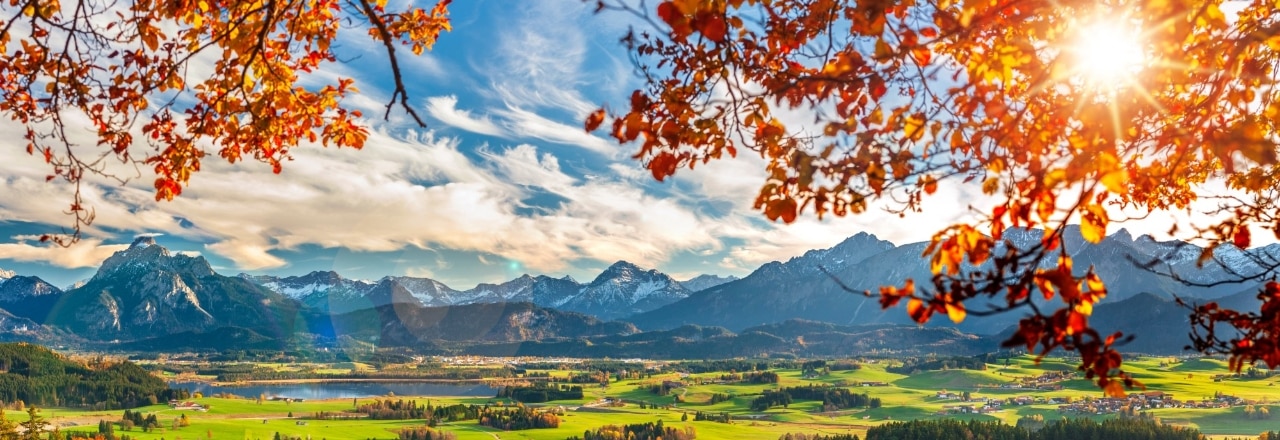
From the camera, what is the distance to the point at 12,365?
563 ft

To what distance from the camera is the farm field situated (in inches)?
4397

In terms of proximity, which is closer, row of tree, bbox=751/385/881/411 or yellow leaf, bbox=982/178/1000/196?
yellow leaf, bbox=982/178/1000/196

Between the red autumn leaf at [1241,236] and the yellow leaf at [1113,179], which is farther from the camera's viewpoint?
the red autumn leaf at [1241,236]

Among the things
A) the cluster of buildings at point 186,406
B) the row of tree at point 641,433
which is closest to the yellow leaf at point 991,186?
the row of tree at point 641,433

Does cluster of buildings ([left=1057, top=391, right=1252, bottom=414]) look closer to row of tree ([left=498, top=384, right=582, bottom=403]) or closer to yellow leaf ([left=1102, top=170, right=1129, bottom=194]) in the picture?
row of tree ([left=498, top=384, right=582, bottom=403])

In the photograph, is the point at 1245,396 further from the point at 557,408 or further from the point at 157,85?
the point at 157,85

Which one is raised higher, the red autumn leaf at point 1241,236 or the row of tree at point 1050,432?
the red autumn leaf at point 1241,236

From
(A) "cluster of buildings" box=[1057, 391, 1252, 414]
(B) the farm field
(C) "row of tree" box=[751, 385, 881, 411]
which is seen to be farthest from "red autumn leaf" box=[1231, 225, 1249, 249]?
(C) "row of tree" box=[751, 385, 881, 411]

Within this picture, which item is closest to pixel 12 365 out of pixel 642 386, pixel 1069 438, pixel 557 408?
pixel 557 408

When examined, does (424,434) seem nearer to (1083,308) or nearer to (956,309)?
(956,309)

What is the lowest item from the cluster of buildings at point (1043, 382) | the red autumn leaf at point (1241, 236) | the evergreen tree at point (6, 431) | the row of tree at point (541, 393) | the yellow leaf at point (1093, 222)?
the row of tree at point (541, 393)

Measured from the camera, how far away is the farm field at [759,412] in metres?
112

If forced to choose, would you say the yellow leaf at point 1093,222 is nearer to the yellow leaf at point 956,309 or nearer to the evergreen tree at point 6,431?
the yellow leaf at point 956,309

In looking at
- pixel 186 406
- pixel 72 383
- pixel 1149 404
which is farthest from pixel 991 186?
pixel 72 383
